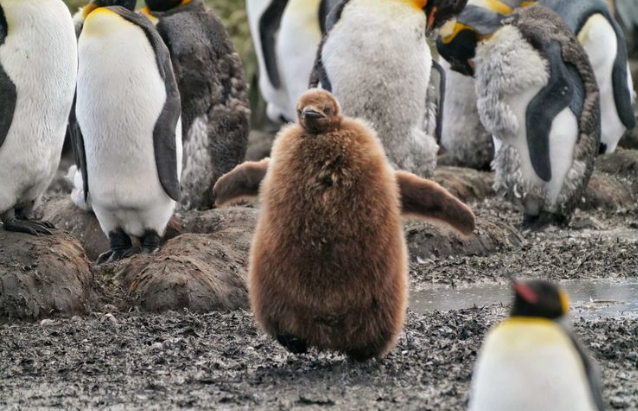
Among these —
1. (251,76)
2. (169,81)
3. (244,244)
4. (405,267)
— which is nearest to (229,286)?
(244,244)

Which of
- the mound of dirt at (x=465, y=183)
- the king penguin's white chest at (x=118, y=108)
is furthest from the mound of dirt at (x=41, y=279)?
the mound of dirt at (x=465, y=183)

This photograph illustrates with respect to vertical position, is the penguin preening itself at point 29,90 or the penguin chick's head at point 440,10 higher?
the penguin preening itself at point 29,90

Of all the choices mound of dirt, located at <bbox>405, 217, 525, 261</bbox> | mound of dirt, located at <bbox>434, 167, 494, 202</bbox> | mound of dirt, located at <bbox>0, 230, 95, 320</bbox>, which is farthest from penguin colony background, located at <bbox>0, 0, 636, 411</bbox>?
mound of dirt, located at <bbox>434, 167, 494, 202</bbox>

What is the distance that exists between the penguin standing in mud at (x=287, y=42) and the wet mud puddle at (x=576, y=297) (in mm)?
4796

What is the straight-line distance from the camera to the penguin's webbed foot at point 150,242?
8078 millimetres

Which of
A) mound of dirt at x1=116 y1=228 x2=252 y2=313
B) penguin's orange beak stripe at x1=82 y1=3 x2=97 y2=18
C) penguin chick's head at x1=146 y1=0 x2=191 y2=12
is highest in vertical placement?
penguin's orange beak stripe at x1=82 y1=3 x2=97 y2=18

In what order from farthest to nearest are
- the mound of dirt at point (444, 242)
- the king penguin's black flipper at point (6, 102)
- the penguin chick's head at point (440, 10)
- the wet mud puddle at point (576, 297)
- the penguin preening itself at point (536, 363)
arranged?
the penguin chick's head at point (440, 10) < the mound of dirt at point (444, 242) < the king penguin's black flipper at point (6, 102) < the wet mud puddle at point (576, 297) < the penguin preening itself at point (536, 363)

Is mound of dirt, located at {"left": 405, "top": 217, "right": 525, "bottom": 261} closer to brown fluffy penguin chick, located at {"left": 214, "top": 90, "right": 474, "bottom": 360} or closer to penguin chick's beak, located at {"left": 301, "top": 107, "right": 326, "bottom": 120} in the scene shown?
brown fluffy penguin chick, located at {"left": 214, "top": 90, "right": 474, "bottom": 360}

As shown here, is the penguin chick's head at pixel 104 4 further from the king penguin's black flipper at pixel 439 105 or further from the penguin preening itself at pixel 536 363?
the penguin preening itself at pixel 536 363

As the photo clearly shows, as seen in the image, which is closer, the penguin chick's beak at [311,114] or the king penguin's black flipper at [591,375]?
the king penguin's black flipper at [591,375]

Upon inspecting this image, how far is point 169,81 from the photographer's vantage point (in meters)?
8.02

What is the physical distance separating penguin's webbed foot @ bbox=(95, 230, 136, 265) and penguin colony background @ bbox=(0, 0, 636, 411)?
0.05ft

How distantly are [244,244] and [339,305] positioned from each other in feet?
10.1

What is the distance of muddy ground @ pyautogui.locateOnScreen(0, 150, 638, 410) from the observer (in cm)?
458
